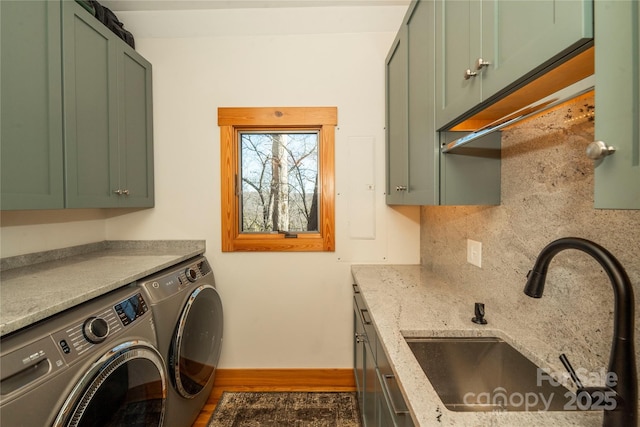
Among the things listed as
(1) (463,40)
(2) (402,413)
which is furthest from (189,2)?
(2) (402,413)

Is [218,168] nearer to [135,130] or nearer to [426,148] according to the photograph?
[135,130]

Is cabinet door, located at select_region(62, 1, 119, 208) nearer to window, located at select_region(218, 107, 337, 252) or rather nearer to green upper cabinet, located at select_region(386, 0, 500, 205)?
window, located at select_region(218, 107, 337, 252)

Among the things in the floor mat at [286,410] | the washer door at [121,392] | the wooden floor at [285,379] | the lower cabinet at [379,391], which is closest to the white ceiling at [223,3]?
the lower cabinet at [379,391]

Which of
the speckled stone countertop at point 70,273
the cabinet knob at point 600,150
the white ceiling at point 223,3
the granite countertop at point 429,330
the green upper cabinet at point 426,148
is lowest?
the granite countertop at point 429,330

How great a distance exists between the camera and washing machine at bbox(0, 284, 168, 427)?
2.49 feet

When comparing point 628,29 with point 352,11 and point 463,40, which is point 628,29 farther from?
point 352,11

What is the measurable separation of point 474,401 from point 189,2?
2.70 m

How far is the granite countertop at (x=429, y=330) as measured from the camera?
637mm

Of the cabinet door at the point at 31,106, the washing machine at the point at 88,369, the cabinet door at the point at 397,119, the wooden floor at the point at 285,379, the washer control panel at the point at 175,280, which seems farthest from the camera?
the wooden floor at the point at 285,379

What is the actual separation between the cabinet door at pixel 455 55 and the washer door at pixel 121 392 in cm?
151

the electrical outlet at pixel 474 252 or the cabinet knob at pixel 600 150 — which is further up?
the cabinet knob at pixel 600 150

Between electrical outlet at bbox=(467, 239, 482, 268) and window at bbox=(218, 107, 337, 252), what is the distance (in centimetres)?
92

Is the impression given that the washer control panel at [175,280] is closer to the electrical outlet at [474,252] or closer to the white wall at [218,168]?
the white wall at [218,168]

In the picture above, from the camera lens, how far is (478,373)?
39.8 inches
